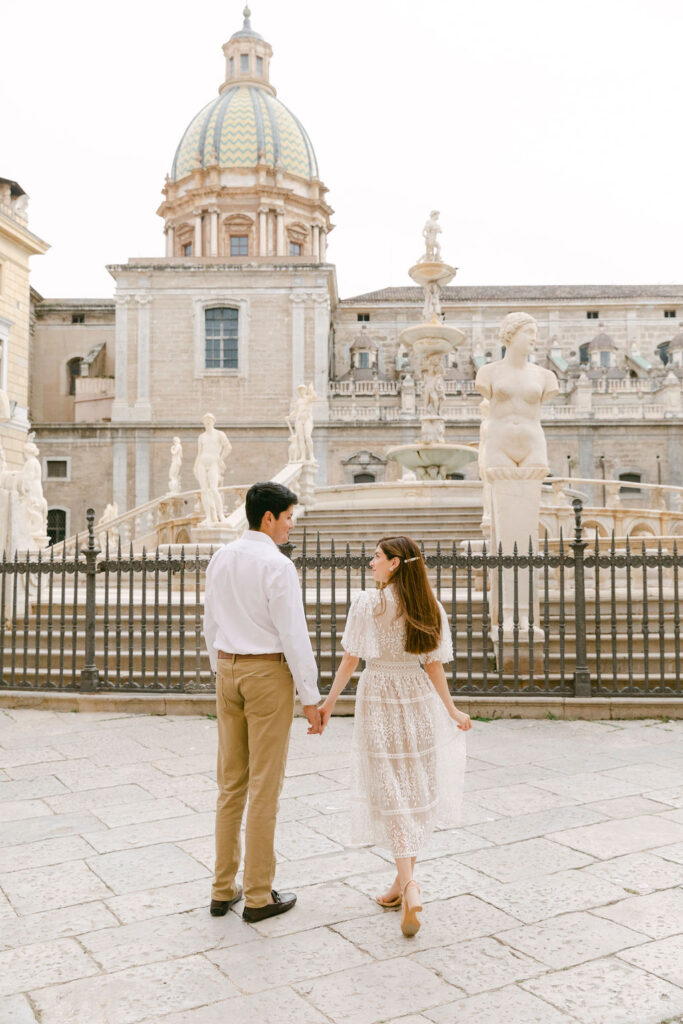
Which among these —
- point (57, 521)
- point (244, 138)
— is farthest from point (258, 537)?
point (244, 138)

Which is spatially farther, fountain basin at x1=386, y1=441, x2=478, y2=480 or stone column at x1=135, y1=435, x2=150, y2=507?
stone column at x1=135, y1=435, x2=150, y2=507

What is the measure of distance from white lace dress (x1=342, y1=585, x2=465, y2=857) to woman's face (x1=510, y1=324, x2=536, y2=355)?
16.2ft

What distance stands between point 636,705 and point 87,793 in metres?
4.46

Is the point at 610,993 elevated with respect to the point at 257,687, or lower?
lower

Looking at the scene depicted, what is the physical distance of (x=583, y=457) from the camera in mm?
37219

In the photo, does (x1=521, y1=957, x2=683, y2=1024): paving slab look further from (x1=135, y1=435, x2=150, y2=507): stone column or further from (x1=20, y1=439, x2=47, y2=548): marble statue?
(x1=135, y1=435, x2=150, y2=507): stone column

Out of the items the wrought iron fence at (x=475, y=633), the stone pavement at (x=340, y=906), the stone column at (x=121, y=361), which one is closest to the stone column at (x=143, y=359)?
the stone column at (x=121, y=361)

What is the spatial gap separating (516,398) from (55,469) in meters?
33.2

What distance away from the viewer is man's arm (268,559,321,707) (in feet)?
11.2

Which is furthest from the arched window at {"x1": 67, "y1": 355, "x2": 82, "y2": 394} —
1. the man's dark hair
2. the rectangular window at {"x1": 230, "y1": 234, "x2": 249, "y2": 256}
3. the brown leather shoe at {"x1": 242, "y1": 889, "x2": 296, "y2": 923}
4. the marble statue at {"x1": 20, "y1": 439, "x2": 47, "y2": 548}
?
the brown leather shoe at {"x1": 242, "y1": 889, "x2": 296, "y2": 923}

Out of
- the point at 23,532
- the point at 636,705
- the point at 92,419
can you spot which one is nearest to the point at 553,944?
the point at 636,705

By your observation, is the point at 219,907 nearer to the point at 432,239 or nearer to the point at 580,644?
the point at 580,644

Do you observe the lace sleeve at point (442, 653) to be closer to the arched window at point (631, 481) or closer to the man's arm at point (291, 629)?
the man's arm at point (291, 629)

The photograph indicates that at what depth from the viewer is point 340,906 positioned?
3541 mm
